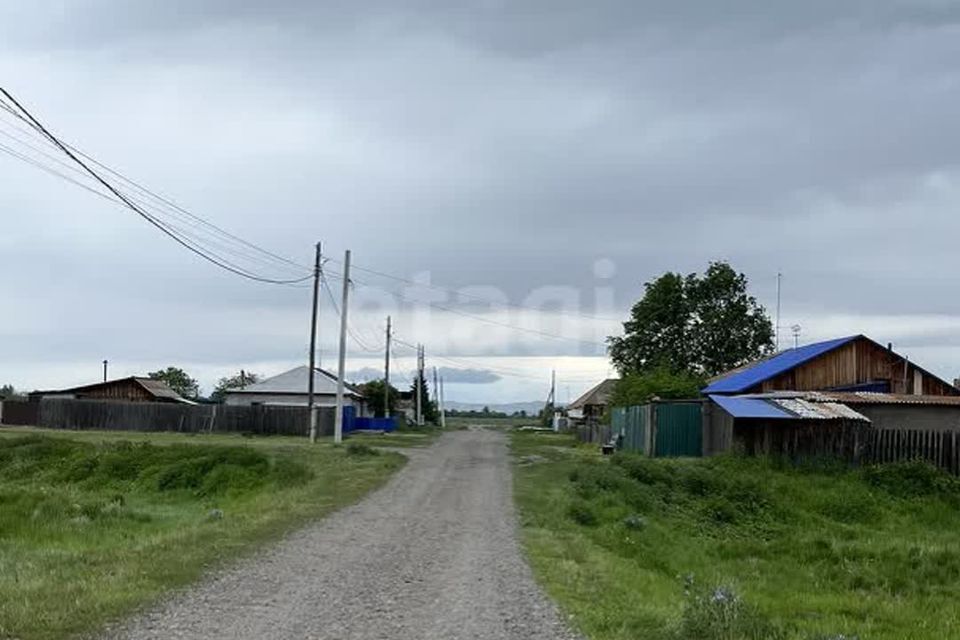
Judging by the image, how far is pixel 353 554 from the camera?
1245cm

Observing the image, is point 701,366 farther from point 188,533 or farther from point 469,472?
point 188,533

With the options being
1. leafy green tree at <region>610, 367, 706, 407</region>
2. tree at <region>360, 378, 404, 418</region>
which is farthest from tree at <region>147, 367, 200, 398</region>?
leafy green tree at <region>610, 367, 706, 407</region>

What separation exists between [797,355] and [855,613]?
2943 cm

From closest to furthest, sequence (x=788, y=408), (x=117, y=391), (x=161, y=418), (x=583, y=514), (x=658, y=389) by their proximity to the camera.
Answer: (x=583, y=514) → (x=788, y=408) → (x=658, y=389) → (x=161, y=418) → (x=117, y=391)

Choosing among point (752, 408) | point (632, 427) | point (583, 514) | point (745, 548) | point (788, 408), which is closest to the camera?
point (583, 514)

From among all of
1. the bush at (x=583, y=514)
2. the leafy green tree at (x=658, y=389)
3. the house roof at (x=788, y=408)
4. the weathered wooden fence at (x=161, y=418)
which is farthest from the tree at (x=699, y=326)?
the bush at (x=583, y=514)

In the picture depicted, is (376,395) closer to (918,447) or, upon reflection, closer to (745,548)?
(918,447)

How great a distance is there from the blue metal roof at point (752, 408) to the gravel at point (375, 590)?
41.0 feet

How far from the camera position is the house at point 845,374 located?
121ft

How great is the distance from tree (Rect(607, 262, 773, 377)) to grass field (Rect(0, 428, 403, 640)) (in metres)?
38.6

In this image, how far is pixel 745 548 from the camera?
1833 centimetres

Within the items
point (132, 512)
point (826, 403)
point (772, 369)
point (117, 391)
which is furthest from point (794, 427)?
point (117, 391)

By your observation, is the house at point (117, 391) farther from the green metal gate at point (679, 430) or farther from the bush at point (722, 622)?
the bush at point (722, 622)

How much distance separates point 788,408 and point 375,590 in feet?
68.9
